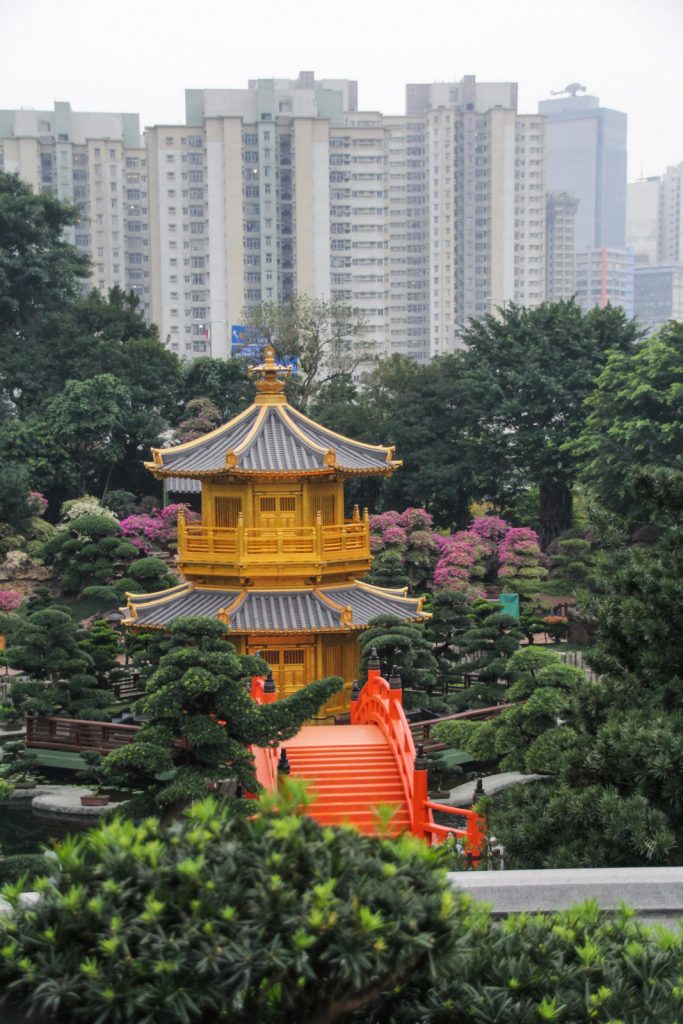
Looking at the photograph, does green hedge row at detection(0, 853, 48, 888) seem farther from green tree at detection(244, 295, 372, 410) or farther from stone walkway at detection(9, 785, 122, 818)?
green tree at detection(244, 295, 372, 410)

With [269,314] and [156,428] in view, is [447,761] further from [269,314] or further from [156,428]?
[269,314]

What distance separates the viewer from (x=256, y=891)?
4785 mm

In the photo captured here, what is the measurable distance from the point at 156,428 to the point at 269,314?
963cm

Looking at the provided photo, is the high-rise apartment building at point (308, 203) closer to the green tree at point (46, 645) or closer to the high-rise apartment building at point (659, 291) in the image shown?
the green tree at point (46, 645)

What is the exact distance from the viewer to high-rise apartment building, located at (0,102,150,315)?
87938 millimetres

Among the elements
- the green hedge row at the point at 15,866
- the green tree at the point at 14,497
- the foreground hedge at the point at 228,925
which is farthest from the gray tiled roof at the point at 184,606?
the foreground hedge at the point at 228,925

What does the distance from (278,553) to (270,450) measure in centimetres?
182

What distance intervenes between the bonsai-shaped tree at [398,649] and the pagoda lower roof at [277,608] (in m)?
0.39

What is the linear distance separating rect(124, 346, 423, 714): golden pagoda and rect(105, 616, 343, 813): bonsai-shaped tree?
809cm

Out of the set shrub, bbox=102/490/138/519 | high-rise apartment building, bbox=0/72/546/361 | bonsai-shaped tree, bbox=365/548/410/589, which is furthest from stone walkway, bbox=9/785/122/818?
high-rise apartment building, bbox=0/72/546/361

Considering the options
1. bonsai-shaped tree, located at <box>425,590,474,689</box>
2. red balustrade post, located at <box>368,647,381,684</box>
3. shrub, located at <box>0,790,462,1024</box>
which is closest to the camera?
shrub, located at <box>0,790,462,1024</box>

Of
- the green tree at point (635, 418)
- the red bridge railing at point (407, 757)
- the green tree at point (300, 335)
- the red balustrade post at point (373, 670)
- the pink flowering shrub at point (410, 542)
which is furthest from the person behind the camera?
the green tree at point (300, 335)

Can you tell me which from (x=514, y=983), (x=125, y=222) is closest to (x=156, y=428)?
(x=514, y=983)

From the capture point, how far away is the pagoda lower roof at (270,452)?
2198 cm
